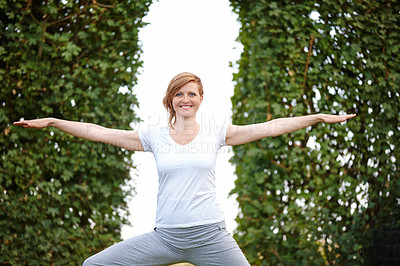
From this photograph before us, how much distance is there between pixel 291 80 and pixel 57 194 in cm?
253

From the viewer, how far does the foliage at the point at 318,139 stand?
4.45m

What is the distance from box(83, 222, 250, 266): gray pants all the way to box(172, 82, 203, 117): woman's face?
26.1 inches

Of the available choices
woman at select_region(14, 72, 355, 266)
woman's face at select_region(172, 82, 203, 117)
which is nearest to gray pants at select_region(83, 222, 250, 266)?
woman at select_region(14, 72, 355, 266)

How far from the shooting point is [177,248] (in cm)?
259

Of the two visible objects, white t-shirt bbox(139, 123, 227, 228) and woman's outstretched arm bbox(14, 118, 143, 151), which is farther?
woman's outstretched arm bbox(14, 118, 143, 151)

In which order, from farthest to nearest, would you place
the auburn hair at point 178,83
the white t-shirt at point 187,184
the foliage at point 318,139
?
the foliage at point 318,139
the auburn hair at point 178,83
the white t-shirt at point 187,184

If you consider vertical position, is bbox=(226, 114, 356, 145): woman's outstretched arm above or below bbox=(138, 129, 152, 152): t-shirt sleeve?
above

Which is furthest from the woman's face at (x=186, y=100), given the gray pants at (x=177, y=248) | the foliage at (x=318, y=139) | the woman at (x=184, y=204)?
the foliage at (x=318, y=139)

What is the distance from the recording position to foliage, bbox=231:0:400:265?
175 inches

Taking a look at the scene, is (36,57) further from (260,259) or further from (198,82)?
(260,259)

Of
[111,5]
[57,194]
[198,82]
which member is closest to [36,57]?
[111,5]

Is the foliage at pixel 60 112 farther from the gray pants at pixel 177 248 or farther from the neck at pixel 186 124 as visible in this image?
the gray pants at pixel 177 248

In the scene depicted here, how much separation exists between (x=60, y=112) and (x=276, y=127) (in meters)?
2.59

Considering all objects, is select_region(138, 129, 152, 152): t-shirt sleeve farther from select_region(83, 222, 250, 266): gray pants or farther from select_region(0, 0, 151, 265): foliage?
select_region(0, 0, 151, 265): foliage
